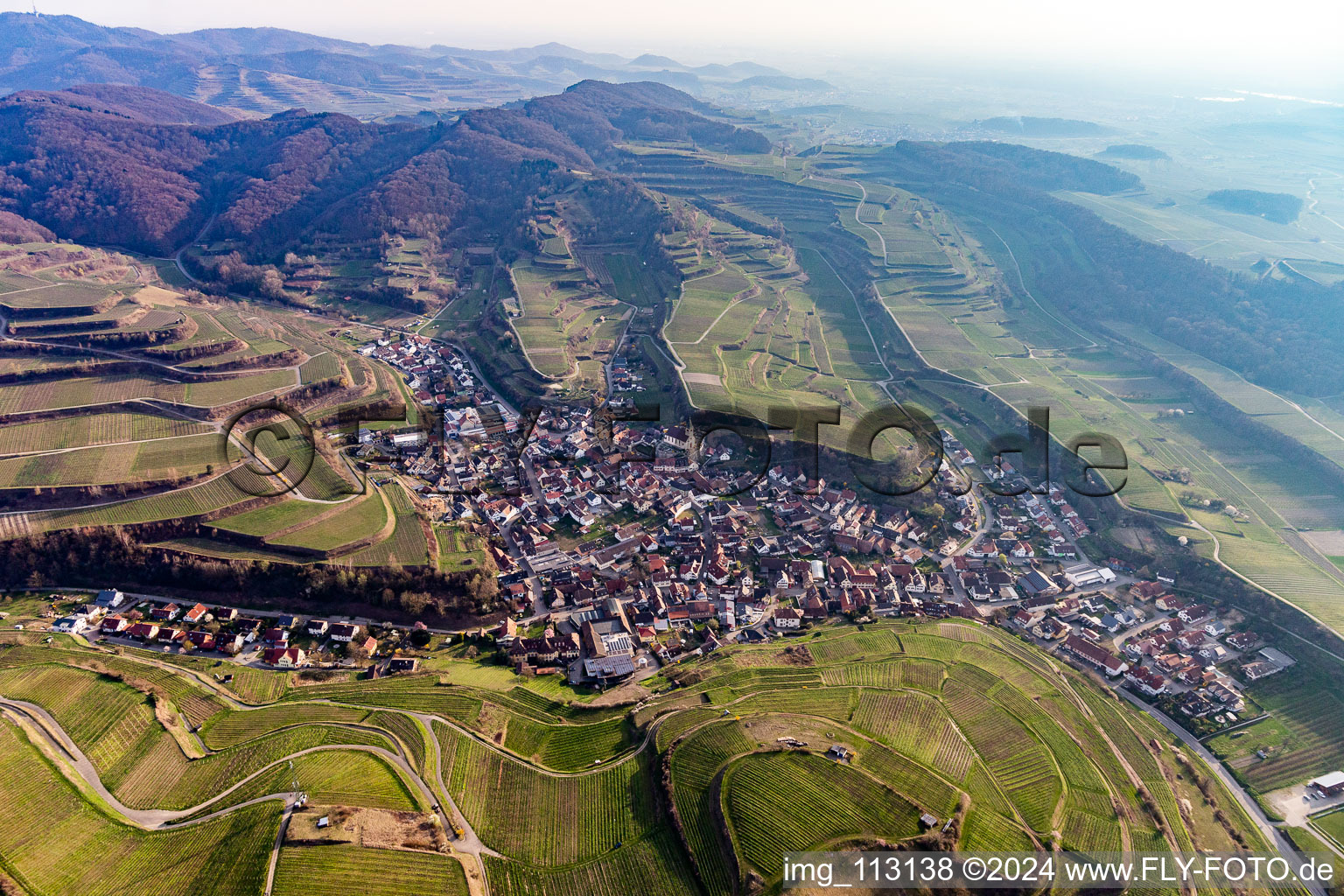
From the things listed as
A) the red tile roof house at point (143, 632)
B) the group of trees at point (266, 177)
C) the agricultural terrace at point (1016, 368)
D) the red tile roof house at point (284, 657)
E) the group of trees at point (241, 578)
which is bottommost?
the red tile roof house at point (284, 657)

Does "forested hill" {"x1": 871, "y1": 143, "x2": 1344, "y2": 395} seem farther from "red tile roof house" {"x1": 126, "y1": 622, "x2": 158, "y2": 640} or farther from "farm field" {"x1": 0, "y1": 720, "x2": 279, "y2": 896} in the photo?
"red tile roof house" {"x1": 126, "y1": 622, "x2": 158, "y2": 640}

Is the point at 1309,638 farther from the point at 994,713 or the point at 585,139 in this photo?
the point at 585,139

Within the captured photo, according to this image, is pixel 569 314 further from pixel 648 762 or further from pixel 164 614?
pixel 648 762

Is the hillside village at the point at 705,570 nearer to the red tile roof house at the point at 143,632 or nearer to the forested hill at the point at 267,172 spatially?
the red tile roof house at the point at 143,632

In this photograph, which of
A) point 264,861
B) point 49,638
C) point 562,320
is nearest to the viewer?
point 264,861

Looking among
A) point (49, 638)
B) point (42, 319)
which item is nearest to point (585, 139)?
point (42, 319)

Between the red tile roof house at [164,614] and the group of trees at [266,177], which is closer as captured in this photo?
the red tile roof house at [164,614]

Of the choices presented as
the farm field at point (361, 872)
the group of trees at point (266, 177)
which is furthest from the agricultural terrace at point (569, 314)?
the farm field at point (361, 872)
